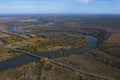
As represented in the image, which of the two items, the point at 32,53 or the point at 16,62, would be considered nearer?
the point at 16,62

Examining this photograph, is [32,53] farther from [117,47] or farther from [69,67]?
[117,47]

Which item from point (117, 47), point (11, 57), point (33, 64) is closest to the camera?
point (33, 64)

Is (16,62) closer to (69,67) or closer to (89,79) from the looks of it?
(69,67)

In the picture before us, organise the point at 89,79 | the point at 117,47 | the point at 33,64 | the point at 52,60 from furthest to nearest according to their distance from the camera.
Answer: the point at 117,47, the point at 52,60, the point at 33,64, the point at 89,79

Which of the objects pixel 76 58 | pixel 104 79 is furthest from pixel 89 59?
pixel 104 79

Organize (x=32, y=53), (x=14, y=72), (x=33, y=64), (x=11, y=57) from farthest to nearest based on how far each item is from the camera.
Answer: (x=32, y=53), (x=11, y=57), (x=33, y=64), (x=14, y=72)

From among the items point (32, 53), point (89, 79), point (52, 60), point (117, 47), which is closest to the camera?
point (89, 79)

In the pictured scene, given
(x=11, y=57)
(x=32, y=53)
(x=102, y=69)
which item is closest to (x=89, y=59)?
(x=102, y=69)

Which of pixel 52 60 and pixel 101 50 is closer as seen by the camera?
pixel 52 60
